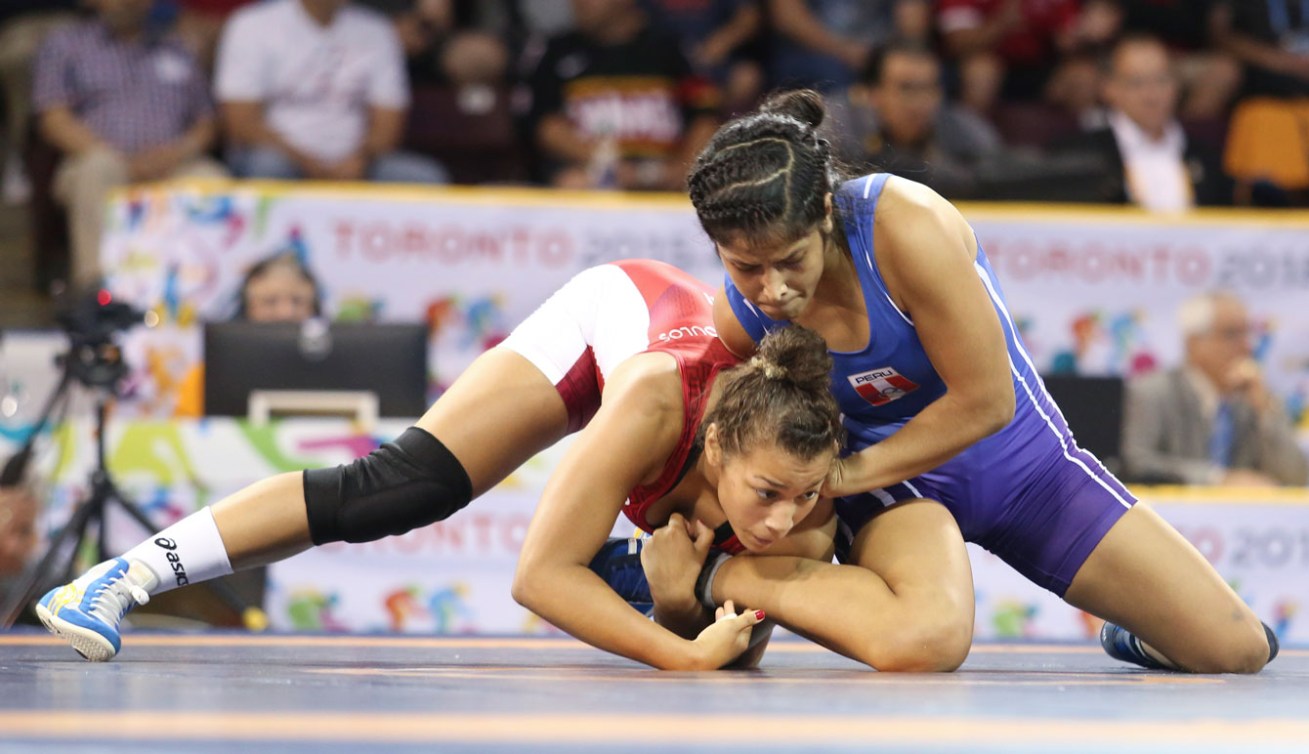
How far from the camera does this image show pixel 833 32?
268 inches

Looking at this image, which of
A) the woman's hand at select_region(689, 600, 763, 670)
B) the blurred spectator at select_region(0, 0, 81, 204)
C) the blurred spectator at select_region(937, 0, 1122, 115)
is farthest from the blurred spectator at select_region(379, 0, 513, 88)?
the woman's hand at select_region(689, 600, 763, 670)

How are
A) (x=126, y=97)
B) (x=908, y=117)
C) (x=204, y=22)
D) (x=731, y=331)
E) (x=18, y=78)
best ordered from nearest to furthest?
(x=731, y=331) → (x=908, y=117) → (x=126, y=97) → (x=18, y=78) → (x=204, y=22)

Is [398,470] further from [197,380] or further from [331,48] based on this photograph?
[331,48]

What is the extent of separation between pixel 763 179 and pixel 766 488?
0.49 meters

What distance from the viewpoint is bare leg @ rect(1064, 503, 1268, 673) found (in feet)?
9.53

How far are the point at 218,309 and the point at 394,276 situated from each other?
1.79 ft

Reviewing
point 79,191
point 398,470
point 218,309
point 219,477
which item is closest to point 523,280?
point 218,309

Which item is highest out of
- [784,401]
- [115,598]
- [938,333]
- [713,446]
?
[938,333]

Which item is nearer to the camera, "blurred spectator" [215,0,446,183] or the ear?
the ear

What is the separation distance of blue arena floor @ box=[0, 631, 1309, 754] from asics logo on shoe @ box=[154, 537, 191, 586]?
A: 0.46ft

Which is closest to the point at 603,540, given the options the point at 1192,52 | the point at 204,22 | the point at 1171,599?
the point at 1171,599

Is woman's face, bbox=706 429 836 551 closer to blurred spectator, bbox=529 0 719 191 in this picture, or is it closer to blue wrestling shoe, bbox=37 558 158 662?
blue wrestling shoe, bbox=37 558 158 662

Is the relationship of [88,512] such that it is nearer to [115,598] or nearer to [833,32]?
[115,598]

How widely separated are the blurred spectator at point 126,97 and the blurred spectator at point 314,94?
0.14 m
